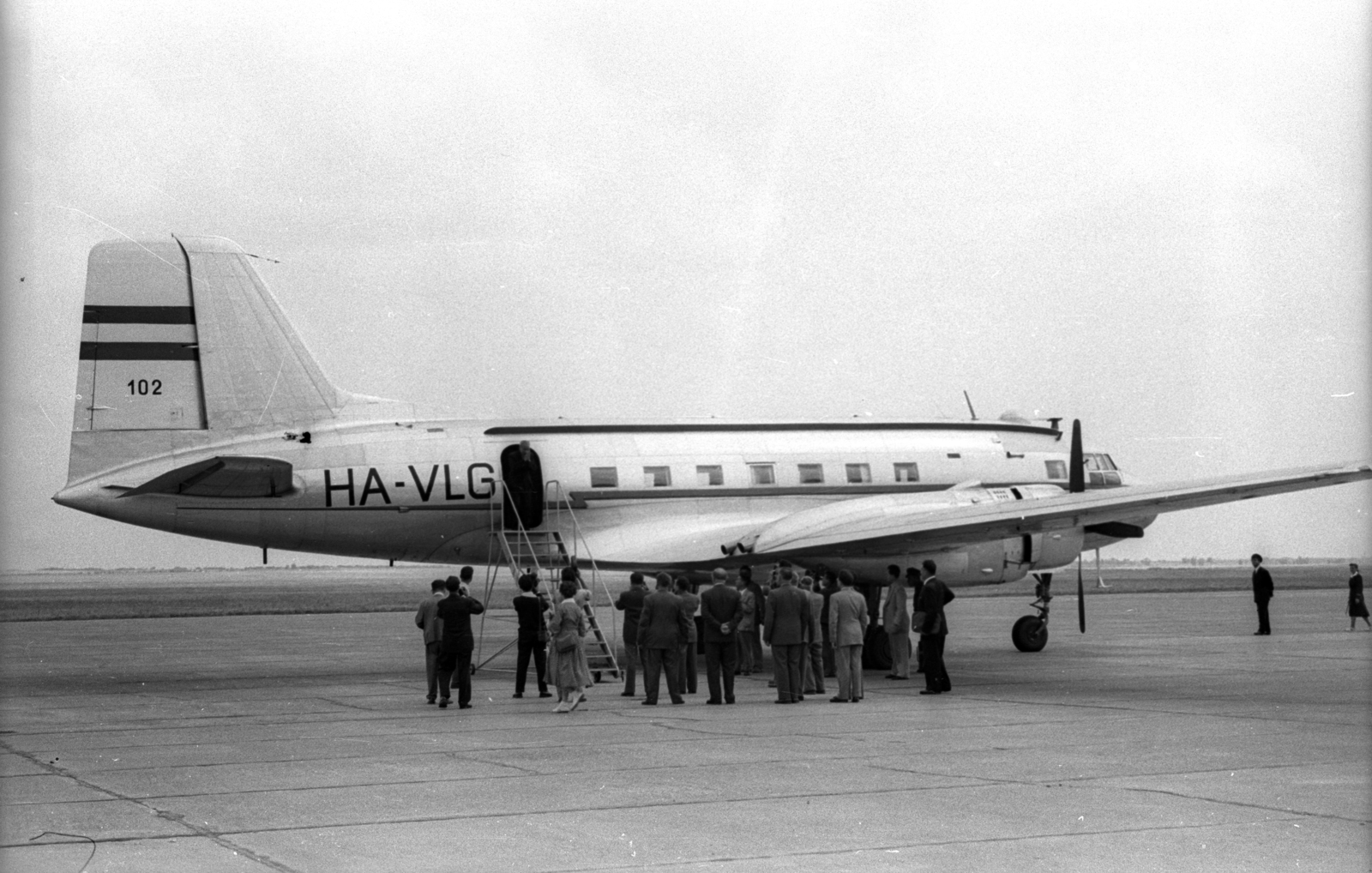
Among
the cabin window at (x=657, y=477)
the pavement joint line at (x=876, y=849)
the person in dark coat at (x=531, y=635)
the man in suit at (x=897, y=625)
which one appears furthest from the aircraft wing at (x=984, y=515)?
the pavement joint line at (x=876, y=849)

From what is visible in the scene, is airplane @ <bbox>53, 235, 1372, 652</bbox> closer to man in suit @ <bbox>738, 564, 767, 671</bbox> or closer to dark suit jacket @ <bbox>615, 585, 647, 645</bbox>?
Answer: man in suit @ <bbox>738, 564, 767, 671</bbox>

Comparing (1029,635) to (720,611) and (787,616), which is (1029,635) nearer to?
(787,616)

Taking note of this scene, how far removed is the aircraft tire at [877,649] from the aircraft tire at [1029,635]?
410cm

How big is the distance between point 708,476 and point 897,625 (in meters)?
6.28

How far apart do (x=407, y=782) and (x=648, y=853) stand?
11.4ft

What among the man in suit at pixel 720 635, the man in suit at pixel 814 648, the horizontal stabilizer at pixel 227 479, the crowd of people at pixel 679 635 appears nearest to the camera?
the crowd of people at pixel 679 635

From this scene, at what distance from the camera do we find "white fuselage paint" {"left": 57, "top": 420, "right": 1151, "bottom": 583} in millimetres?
24062

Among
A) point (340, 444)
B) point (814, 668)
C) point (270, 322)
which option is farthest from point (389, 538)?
point (814, 668)

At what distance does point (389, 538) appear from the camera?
82.5ft

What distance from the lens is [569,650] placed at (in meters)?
18.0

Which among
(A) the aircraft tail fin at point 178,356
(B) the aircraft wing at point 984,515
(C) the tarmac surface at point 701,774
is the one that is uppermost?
(A) the aircraft tail fin at point 178,356

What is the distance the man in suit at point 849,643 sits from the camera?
18578mm

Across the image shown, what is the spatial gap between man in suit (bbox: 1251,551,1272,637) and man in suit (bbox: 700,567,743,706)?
592 inches

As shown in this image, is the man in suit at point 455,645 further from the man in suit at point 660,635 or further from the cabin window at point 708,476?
the cabin window at point 708,476
